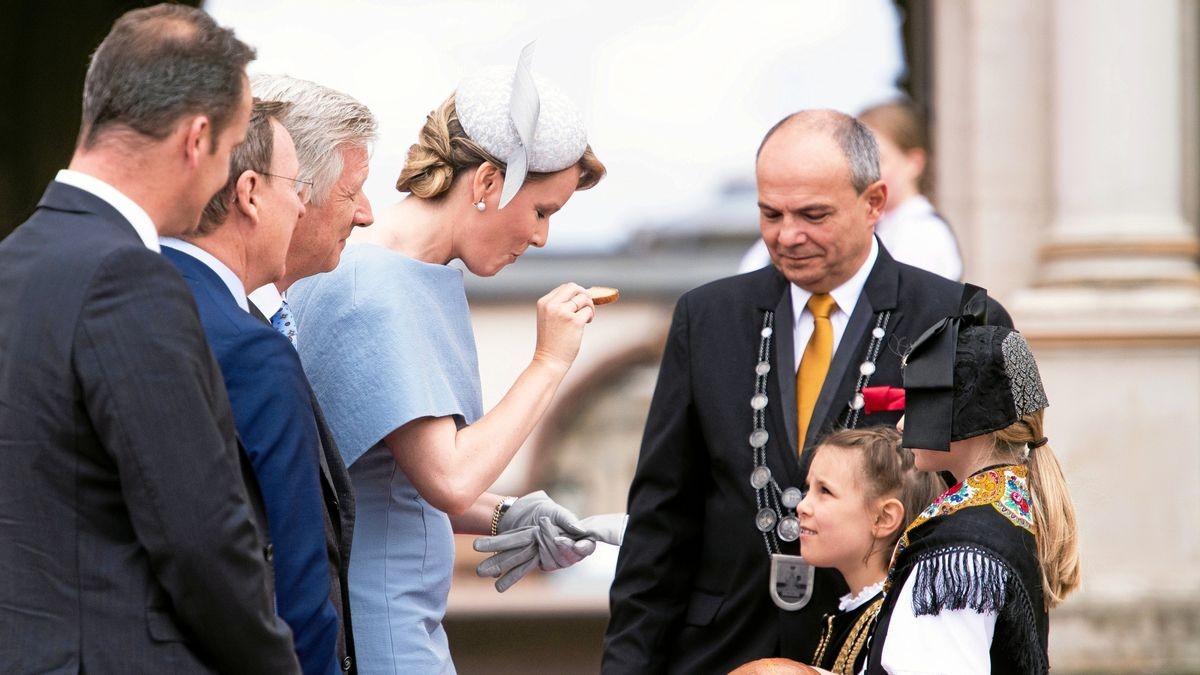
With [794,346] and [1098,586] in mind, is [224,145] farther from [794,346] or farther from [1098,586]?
[1098,586]

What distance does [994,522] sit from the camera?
8.43 ft

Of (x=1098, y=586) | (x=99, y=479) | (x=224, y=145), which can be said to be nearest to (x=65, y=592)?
(x=99, y=479)

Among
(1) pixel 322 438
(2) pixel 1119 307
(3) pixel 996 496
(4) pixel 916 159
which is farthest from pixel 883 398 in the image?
(2) pixel 1119 307

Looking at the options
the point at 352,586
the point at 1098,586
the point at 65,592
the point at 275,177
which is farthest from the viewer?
the point at 1098,586

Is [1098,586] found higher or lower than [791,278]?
lower

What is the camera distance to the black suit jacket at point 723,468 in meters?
3.22

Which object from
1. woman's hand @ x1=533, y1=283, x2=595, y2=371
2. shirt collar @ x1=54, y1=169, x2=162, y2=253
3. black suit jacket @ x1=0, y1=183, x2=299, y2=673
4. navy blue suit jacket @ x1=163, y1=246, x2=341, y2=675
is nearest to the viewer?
black suit jacket @ x1=0, y1=183, x2=299, y2=673

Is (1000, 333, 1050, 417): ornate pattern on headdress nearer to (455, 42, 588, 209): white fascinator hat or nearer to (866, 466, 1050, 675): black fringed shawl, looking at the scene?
(866, 466, 1050, 675): black fringed shawl

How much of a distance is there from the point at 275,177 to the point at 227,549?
648mm

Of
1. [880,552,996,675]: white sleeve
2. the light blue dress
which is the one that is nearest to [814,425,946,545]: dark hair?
[880,552,996,675]: white sleeve

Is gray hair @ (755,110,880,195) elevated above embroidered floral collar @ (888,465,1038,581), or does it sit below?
above

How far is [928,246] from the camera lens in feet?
16.0

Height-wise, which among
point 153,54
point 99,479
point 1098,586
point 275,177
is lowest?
point 1098,586

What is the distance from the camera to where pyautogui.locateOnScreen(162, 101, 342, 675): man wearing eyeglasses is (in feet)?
7.23
